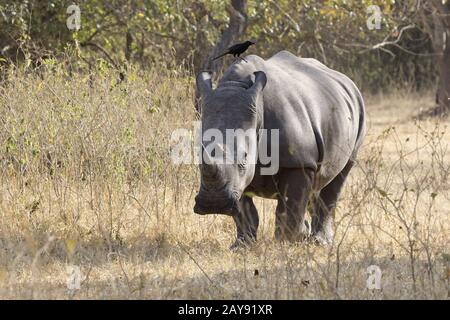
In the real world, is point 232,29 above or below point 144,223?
above

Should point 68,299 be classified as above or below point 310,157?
below

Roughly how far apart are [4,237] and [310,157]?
2.37 metres

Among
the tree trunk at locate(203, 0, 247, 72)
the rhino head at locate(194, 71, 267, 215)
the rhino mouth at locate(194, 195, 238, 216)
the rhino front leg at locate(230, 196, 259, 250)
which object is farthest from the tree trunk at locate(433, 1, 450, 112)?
the rhino mouth at locate(194, 195, 238, 216)

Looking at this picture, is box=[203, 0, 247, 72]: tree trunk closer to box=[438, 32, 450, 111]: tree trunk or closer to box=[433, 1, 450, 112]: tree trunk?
box=[433, 1, 450, 112]: tree trunk

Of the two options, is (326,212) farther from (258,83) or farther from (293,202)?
(258,83)

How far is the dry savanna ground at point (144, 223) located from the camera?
6.19 meters

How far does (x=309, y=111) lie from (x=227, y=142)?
106cm

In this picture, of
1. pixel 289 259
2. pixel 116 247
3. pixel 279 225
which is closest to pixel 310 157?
pixel 279 225

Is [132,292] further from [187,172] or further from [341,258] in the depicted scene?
[187,172]

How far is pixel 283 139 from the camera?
7.18m

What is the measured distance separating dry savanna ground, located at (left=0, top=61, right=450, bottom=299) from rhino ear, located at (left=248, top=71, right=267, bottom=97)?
0.97 metres

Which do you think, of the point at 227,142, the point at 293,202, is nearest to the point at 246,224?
the point at 293,202

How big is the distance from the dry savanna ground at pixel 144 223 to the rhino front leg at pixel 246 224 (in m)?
0.14

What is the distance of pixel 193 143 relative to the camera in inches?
349
